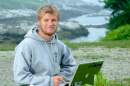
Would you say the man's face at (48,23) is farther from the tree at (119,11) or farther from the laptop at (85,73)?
the tree at (119,11)

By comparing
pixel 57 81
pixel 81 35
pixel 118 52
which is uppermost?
pixel 57 81

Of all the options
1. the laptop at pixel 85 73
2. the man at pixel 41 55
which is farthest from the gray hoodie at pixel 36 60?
the laptop at pixel 85 73

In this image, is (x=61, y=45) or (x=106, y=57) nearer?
(x=61, y=45)

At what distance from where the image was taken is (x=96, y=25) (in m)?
50.3

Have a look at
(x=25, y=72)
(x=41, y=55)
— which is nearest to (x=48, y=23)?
(x=41, y=55)

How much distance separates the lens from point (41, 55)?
3.24m

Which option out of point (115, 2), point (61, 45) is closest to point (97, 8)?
point (115, 2)

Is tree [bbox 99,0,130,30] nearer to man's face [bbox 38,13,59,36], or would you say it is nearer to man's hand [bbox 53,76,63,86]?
man's face [bbox 38,13,59,36]

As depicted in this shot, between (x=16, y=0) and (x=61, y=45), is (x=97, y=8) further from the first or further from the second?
(x=61, y=45)

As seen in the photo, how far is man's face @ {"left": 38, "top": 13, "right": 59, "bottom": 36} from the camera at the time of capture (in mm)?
3244

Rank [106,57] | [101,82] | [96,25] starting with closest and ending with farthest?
[101,82] → [106,57] → [96,25]

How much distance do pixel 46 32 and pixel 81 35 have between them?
37134 mm

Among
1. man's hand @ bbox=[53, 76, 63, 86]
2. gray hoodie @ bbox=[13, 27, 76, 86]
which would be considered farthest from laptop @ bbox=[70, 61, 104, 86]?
gray hoodie @ bbox=[13, 27, 76, 86]

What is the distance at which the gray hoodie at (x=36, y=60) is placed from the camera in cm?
308
